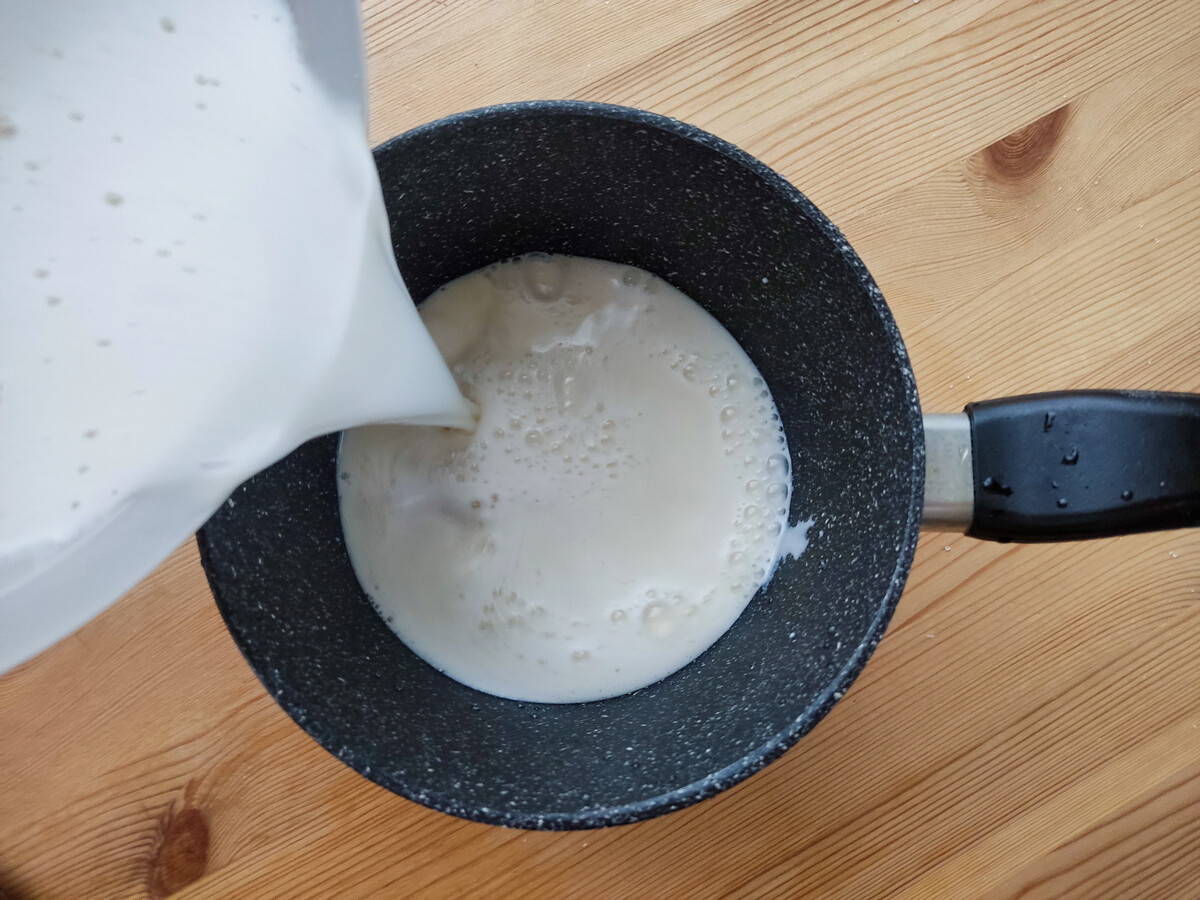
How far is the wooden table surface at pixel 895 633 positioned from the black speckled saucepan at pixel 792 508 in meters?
0.10

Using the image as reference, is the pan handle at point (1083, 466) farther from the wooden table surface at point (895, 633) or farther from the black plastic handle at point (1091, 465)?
the wooden table surface at point (895, 633)

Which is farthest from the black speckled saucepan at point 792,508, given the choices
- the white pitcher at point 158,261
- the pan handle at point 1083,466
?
the white pitcher at point 158,261

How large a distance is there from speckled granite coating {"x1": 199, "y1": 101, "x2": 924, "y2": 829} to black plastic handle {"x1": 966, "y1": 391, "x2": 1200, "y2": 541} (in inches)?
2.0

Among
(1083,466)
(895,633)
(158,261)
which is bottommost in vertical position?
(895,633)

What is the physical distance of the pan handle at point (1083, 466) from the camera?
484mm

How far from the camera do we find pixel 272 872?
0.69 m

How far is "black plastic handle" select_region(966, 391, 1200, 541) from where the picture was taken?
1.59 feet

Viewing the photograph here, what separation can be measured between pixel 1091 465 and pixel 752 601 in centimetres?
30

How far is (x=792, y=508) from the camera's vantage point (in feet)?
2.43

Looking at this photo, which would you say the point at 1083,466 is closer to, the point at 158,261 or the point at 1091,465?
the point at 1091,465

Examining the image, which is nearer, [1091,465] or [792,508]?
[1091,465]

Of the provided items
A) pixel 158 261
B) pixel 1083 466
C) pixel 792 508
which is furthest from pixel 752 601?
pixel 158 261

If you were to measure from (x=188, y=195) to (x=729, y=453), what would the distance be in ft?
1.54

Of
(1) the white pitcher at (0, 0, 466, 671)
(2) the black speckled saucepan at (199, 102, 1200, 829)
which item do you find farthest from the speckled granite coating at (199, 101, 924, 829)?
(1) the white pitcher at (0, 0, 466, 671)
